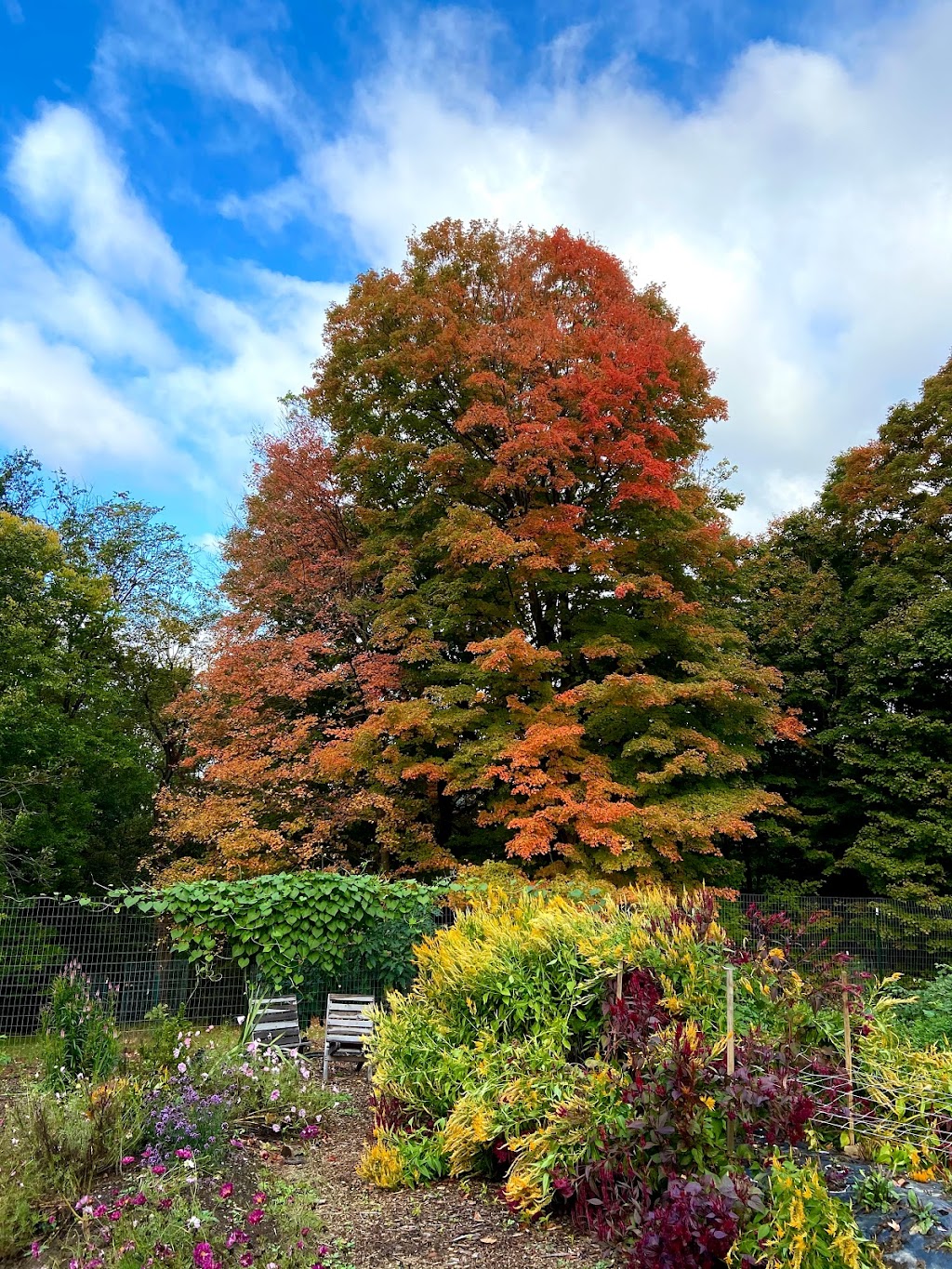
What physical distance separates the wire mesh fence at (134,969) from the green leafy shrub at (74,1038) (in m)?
1.96

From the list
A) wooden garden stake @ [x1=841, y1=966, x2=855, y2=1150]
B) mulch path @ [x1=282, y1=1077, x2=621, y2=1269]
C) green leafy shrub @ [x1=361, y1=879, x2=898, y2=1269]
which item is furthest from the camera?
wooden garden stake @ [x1=841, y1=966, x2=855, y2=1150]

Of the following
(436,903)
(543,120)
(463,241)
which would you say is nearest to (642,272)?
(463,241)

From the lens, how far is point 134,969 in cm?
697

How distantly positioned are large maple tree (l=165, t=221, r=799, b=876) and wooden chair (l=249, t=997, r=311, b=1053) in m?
3.71

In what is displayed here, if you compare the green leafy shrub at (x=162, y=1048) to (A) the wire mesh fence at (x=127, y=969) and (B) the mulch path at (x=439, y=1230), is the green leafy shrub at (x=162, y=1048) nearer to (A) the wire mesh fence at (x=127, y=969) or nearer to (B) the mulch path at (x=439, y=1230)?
(B) the mulch path at (x=439, y=1230)

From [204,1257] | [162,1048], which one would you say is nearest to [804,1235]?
[204,1257]

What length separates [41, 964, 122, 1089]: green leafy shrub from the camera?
14.8 ft

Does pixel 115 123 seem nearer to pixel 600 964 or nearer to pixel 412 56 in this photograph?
pixel 412 56

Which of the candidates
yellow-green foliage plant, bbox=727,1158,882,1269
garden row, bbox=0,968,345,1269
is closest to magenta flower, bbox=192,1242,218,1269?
garden row, bbox=0,968,345,1269

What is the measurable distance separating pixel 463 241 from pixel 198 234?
6.90 metres

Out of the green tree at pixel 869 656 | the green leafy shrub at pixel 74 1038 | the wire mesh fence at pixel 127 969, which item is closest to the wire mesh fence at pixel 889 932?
the green tree at pixel 869 656

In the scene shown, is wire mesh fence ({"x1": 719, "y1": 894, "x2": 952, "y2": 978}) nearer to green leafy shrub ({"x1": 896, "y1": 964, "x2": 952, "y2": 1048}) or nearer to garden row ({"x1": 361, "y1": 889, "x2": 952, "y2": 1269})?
green leafy shrub ({"x1": 896, "y1": 964, "x2": 952, "y2": 1048})

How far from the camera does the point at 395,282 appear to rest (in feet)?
43.3

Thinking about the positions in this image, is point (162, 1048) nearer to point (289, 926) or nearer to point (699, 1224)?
point (289, 926)
